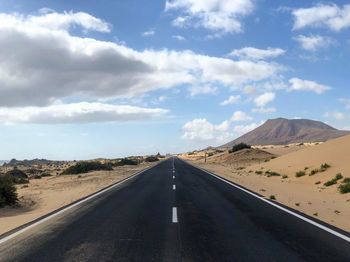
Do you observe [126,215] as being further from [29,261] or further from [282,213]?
[29,261]

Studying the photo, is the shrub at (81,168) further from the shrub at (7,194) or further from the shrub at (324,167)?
the shrub at (7,194)

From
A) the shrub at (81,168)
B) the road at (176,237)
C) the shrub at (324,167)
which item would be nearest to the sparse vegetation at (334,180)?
the shrub at (324,167)

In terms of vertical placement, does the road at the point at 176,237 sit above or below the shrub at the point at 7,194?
below

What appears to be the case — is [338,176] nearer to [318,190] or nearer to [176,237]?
[318,190]

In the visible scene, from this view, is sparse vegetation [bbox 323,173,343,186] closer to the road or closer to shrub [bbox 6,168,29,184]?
the road

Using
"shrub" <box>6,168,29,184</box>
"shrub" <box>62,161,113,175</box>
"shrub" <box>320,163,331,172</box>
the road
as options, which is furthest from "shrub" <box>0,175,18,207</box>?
"shrub" <box>62,161,113,175</box>

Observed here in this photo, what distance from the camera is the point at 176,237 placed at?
10594mm

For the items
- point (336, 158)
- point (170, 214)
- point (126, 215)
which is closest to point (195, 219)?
point (170, 214)

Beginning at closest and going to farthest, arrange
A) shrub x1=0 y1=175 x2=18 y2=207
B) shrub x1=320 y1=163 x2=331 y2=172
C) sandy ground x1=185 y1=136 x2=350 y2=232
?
sandy ground x1=185 y1=136 x2=350 y2=232 → shrub x1=0 y1=175 x2=18 y2=207 → shrub x1=320 y1=163 x2=331 y2=172

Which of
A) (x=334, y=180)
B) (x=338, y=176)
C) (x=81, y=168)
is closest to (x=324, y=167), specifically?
(x=338, y=176)

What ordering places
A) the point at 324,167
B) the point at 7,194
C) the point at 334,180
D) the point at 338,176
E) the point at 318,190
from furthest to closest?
the point at 324,167, the point at 338,176, the point at 334,180, the point at 318,190, the point at 7,194

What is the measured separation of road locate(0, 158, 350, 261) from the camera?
8750mm

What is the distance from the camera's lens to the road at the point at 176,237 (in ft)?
28.7

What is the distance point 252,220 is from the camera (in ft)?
44.0
